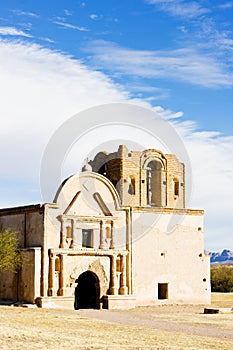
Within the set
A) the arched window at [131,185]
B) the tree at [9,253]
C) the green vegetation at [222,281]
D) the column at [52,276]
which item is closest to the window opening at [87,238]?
the column at [52,276]

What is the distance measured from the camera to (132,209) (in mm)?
35531

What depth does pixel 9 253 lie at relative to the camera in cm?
3117

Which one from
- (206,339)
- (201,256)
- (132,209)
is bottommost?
(206,339)

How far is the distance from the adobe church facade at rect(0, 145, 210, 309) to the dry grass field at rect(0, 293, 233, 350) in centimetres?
219

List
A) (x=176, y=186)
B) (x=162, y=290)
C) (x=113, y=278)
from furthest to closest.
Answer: (x=176, y=186)
(x=162, y=290)
(x=113, y=278)

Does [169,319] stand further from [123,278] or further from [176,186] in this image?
[176,186]

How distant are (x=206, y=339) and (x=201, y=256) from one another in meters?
18.0

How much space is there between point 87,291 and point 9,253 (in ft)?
18.1

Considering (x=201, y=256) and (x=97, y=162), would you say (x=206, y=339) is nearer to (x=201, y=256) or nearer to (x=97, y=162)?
(x=201, y=256)

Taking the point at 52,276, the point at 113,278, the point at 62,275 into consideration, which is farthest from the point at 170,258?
the point at 52,276

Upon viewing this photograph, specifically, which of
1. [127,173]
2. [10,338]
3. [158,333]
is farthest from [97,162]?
[10,338]

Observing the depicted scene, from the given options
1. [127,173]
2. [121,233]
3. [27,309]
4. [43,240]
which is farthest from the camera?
[127,173]

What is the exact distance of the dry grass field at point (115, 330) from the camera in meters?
17.8

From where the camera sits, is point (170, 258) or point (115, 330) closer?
point (115, 330)
